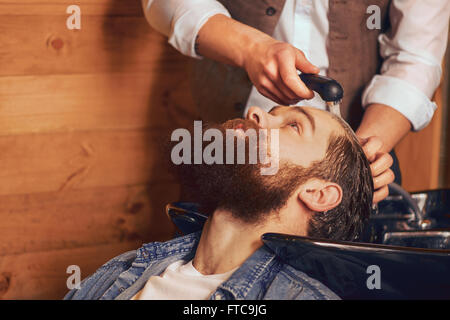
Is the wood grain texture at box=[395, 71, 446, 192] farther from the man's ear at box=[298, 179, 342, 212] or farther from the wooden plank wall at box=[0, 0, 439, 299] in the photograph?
the man's ear at box=[298, 179, 342, 212]

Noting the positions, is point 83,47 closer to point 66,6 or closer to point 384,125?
point 66,6

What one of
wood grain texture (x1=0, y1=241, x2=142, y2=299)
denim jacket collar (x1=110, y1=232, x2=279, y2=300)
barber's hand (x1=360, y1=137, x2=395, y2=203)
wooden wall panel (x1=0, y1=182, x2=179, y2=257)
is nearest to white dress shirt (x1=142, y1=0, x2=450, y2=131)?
barber's hand (x1=360, y1=137, x2=395, y2=203)

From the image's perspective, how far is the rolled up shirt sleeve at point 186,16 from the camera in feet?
4.08

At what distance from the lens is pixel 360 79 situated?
1441mm

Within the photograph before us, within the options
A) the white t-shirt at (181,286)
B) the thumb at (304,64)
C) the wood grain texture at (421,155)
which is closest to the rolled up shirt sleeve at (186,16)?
the thumb at (304,64)

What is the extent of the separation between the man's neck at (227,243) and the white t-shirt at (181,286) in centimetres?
2

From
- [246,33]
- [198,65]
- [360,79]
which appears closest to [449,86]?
[360,79]

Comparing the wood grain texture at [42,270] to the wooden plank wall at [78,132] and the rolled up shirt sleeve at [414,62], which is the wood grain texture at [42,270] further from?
the rolled up shirt sleeve at [414,62]

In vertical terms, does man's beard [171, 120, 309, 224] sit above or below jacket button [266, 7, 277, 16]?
below

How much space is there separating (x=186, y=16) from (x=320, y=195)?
0.54 metres

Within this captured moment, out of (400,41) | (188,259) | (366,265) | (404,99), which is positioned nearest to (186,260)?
(188,259)

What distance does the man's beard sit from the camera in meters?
0.97

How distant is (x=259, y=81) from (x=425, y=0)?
0.54 meters

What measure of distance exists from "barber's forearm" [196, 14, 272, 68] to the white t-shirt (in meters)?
0.46
